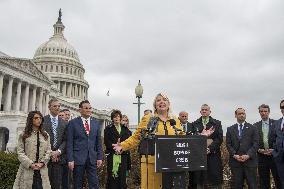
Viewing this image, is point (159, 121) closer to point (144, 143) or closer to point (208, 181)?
point (144, 143)

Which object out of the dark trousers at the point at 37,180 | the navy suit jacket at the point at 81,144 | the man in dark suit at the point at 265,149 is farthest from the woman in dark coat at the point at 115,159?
the man in dark suit at the point at 265,149

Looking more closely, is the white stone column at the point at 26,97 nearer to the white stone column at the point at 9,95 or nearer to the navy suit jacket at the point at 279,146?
the white stone column at the point at 9,95

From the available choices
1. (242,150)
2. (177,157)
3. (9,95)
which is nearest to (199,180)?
(242,150)

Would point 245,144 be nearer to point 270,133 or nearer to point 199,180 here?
point 270,133

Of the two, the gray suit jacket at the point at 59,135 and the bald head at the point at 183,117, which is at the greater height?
the bald head at the point at 183,117

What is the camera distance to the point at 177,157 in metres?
5.80

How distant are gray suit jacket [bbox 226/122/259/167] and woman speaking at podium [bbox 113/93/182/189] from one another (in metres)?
3.97

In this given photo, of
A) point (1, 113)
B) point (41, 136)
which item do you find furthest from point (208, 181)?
point (1, 113)

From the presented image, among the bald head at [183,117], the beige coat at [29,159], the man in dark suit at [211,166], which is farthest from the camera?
the bald head at [183,117]

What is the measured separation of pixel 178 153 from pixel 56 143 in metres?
5.06

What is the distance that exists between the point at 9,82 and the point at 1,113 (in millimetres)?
13515

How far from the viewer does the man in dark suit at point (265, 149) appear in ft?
33.8

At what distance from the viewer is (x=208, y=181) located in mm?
10344

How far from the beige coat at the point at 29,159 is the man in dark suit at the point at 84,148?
25.5 inches
